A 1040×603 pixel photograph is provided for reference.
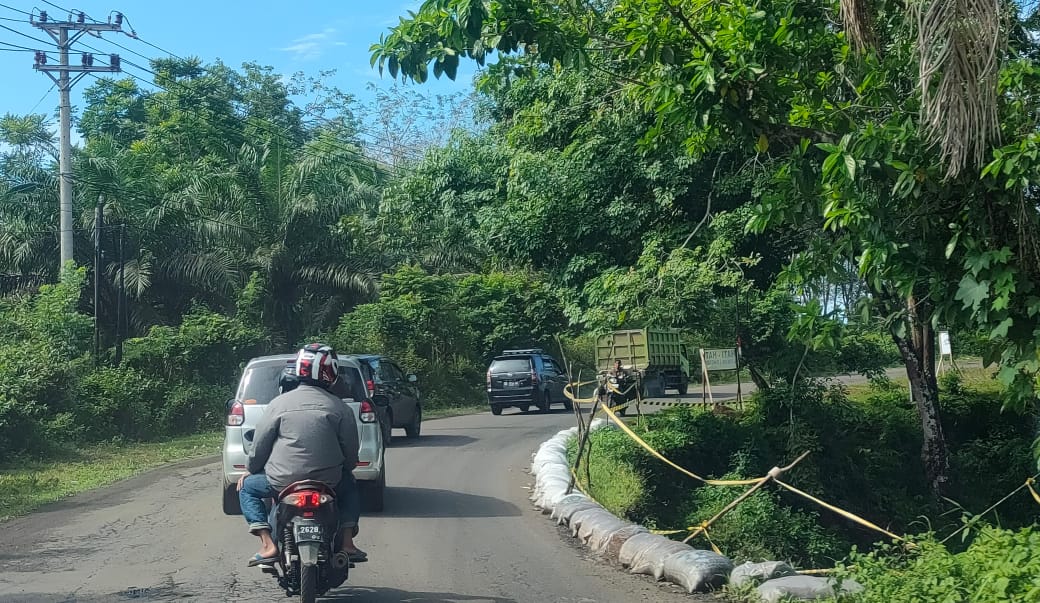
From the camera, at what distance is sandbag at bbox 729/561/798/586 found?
7.72 meters

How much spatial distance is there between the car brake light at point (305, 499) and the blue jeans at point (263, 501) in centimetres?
35

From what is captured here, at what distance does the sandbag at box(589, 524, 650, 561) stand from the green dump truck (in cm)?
1553

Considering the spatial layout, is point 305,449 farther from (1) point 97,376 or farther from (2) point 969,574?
(1) point 97,376

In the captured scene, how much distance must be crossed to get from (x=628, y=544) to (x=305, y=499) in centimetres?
351

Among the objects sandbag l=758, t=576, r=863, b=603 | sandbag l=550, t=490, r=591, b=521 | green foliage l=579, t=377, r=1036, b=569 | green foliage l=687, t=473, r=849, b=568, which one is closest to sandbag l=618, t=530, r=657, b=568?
sandbag l=758, t=576, r=863, b=603

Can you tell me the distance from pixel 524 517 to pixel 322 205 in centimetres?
2204

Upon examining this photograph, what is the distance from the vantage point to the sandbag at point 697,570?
791cm

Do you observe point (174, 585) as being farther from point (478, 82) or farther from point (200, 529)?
point (478, 82)

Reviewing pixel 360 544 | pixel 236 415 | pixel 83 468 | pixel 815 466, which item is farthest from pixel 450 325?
pixel 360 544

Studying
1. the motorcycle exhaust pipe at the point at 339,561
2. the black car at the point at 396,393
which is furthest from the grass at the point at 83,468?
the motorcycle exhaust pipe at the point at 339,561

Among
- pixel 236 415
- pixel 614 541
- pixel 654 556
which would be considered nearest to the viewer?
pixel 654 556

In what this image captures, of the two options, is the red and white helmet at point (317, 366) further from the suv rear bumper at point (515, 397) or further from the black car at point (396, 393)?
the suv rear bumper at point (515, 397)

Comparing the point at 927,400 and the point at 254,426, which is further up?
the point at 254,426

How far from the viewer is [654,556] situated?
27.9 feet
